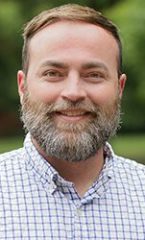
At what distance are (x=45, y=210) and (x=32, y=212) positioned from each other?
0.04m

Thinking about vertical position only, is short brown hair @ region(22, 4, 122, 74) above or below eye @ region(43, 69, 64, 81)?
above

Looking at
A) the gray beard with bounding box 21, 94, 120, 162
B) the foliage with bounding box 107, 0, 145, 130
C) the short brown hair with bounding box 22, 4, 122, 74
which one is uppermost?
the foliage with bounding box 107, 0, 145, 130

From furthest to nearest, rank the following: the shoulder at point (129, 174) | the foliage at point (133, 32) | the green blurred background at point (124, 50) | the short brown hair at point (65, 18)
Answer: the green blurred background at point (124, 50) → the foliage at point (133, 32) → the shoulder at point (129, 174) → the short brown hair at point (65, 18)

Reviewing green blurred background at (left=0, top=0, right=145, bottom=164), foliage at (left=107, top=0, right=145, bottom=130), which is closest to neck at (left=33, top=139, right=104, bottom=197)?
green blurred background at (left=0, top=0, right=145, bottom=164)

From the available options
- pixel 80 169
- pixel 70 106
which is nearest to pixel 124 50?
pixel 80 169

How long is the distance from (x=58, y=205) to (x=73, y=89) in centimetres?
39

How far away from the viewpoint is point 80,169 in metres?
3.15

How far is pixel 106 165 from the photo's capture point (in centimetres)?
320

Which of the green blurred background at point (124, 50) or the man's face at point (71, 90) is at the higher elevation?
the green blurred background at point (124, 50)

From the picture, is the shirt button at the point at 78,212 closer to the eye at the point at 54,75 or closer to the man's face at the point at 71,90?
Result: the man's face at the point at 71,90

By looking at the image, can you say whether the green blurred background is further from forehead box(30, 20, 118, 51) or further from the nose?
the nose

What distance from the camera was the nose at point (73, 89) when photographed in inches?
117

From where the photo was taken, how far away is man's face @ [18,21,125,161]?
9.90 ft

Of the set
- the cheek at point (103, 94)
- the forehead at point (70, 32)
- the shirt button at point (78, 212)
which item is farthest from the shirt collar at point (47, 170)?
the forehead at point (70, 32)
